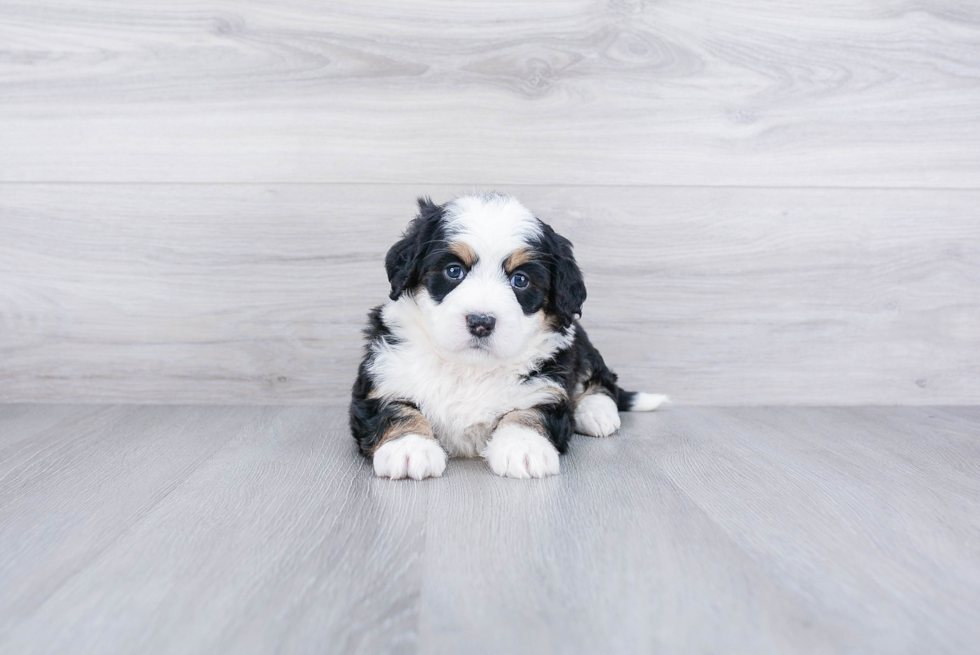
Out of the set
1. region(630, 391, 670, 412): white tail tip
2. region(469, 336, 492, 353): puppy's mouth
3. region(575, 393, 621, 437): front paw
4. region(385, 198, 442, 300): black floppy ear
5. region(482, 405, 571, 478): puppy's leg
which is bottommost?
region(630, 391, 670, 412): white tail tip

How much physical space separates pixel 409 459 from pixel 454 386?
306mm

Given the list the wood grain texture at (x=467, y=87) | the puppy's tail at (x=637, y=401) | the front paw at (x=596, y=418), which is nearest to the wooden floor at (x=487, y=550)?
the front paw at (x=596, y=418)

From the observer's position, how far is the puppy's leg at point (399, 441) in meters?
1.67

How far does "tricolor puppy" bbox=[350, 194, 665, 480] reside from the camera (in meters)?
1.73

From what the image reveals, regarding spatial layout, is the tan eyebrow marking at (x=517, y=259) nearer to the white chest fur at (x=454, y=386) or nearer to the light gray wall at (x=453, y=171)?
the white chest fur at (x=454, y=386)

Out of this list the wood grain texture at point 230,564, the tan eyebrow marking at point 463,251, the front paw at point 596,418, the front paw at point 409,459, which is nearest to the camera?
the wood grain texture at point 230,564

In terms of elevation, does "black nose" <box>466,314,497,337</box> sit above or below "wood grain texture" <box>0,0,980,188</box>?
below

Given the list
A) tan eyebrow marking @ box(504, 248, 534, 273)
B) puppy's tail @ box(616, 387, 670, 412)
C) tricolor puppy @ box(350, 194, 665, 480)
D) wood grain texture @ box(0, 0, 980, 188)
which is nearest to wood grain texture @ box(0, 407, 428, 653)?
tricolor puppy @ box(350, 194, 665, 480)

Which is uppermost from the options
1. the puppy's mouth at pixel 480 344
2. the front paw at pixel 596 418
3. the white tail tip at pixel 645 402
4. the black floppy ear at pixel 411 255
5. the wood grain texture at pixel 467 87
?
the wood grain texture at pixel 467 87

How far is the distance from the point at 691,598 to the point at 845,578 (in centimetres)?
29

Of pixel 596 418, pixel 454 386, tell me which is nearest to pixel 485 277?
pixel 454 386

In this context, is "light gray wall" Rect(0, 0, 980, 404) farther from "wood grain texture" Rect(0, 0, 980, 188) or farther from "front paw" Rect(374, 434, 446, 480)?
"front paw" Rect(374, 434, 446, 480)

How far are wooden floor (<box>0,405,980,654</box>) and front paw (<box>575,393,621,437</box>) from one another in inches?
4.7

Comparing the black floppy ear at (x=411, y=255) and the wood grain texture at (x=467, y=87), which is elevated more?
the wood grain texture at (x=467, y=87)
